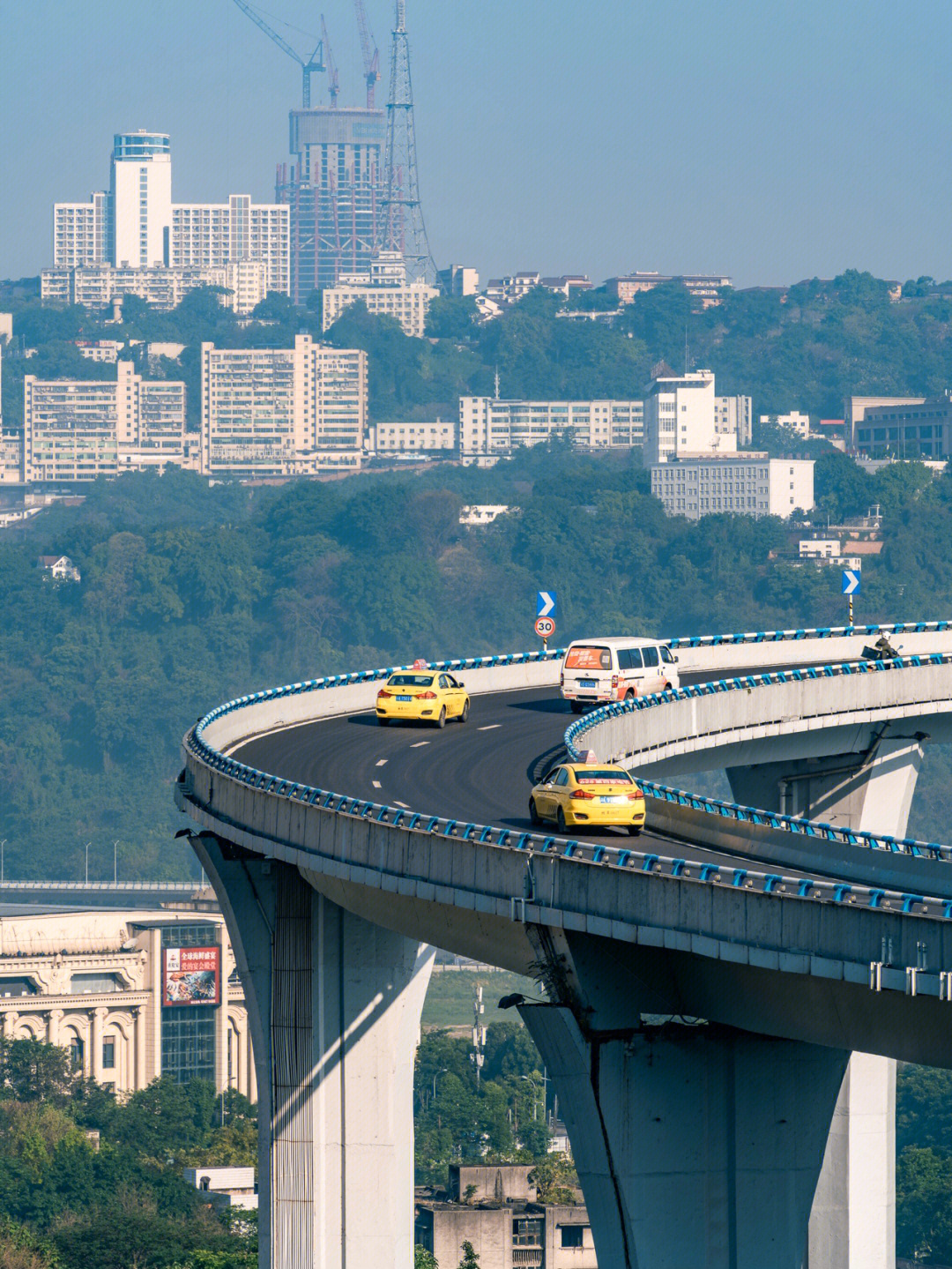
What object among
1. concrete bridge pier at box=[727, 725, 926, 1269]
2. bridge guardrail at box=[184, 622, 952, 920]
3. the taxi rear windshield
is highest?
the taxi rear windshield

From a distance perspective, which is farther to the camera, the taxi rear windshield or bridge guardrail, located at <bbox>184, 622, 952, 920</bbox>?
the taxi rear windshield

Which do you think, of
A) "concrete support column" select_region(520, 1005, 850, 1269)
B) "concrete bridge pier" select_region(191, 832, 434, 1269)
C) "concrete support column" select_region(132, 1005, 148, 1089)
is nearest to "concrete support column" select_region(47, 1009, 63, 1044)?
"concrete support column" select_region(132, 1005, 148, 1089)

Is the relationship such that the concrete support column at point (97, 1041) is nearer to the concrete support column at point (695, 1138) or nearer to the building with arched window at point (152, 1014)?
the building with arched window at point (152, 1014)

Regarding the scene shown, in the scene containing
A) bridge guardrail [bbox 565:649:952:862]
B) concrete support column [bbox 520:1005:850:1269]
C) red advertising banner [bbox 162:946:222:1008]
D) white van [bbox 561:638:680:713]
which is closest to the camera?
bridge guardrail [bbox 565:649:952:862]

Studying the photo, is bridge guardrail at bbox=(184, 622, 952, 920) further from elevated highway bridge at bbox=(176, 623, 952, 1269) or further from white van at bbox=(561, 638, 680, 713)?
white van at bbox=(561, 638, 680, 713)

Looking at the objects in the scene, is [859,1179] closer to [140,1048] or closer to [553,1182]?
[553,1182]
